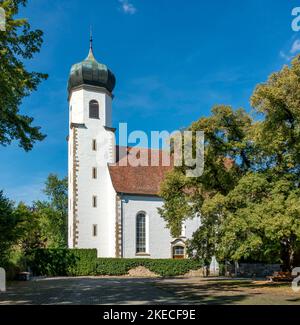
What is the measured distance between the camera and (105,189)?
4291cm

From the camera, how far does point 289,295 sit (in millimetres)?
17672

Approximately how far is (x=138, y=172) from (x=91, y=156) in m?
4.68

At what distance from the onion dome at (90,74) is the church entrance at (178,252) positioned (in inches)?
665

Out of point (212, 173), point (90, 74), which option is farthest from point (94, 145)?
point (212, 173)

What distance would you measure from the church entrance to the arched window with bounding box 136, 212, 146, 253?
288 centimetres

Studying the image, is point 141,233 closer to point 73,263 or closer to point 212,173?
point 73,263

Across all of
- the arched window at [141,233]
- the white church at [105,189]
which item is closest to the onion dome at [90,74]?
the white church at [105,189]

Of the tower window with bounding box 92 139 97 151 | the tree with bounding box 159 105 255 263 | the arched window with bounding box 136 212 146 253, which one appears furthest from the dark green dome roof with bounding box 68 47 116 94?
the tree with bounding box 159 105 255 263

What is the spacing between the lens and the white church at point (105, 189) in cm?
4112

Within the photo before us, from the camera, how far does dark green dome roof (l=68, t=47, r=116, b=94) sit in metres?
45.1

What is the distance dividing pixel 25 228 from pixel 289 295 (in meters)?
11.7

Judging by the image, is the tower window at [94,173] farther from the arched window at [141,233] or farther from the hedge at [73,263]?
the hedge at [73,263]
